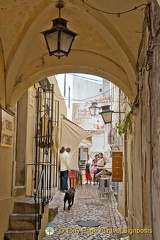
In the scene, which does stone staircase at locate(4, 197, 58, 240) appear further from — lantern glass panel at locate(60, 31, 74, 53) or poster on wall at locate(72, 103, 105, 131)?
poster on wall at locate(72, 103, 105, 131)

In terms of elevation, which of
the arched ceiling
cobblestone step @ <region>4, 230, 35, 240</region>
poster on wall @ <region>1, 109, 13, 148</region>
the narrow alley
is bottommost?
the narrow alley

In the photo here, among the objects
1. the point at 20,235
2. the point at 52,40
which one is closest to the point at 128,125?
the point at 52,40

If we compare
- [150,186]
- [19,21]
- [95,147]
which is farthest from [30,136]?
[95,147]

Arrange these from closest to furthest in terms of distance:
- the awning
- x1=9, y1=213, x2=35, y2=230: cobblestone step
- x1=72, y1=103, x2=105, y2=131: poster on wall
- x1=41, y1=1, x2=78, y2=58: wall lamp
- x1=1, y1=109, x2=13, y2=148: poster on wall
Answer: x1=41, y1=1, x2=78, y2=58: wall lamp, x1=1, y1=109, x2=13, y2=148: poster on wall, x1=9, y1=213, x2=35, y2=230: cobblestone step, the awning, x1=72, y1=103, x2=105, y2=131: poster on wall

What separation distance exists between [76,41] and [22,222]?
3.92 m

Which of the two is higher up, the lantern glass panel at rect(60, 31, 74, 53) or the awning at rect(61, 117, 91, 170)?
the lantern glass panel at rect(60, 31, 74, 53)

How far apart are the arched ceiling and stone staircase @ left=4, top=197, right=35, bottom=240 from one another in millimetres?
2237

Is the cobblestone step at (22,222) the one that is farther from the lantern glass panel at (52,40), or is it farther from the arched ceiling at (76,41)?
the lantern glass panel at (52,40)

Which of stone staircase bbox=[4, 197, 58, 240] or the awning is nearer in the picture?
stone staircase bbox=[4, 197, 58, 240]

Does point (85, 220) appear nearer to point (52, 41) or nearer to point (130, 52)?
point (130, 52)

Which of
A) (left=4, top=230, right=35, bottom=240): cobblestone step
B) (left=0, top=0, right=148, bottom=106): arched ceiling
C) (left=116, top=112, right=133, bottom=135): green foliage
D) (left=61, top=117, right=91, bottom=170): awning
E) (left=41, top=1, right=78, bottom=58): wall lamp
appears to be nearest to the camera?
(left=41, top=1, right=78, bottom=58): wall lamp

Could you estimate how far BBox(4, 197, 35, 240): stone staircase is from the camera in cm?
628

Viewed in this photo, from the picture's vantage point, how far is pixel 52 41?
195 inches

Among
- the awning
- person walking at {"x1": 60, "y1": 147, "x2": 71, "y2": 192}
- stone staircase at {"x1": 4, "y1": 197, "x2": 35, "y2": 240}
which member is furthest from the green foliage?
the awning
